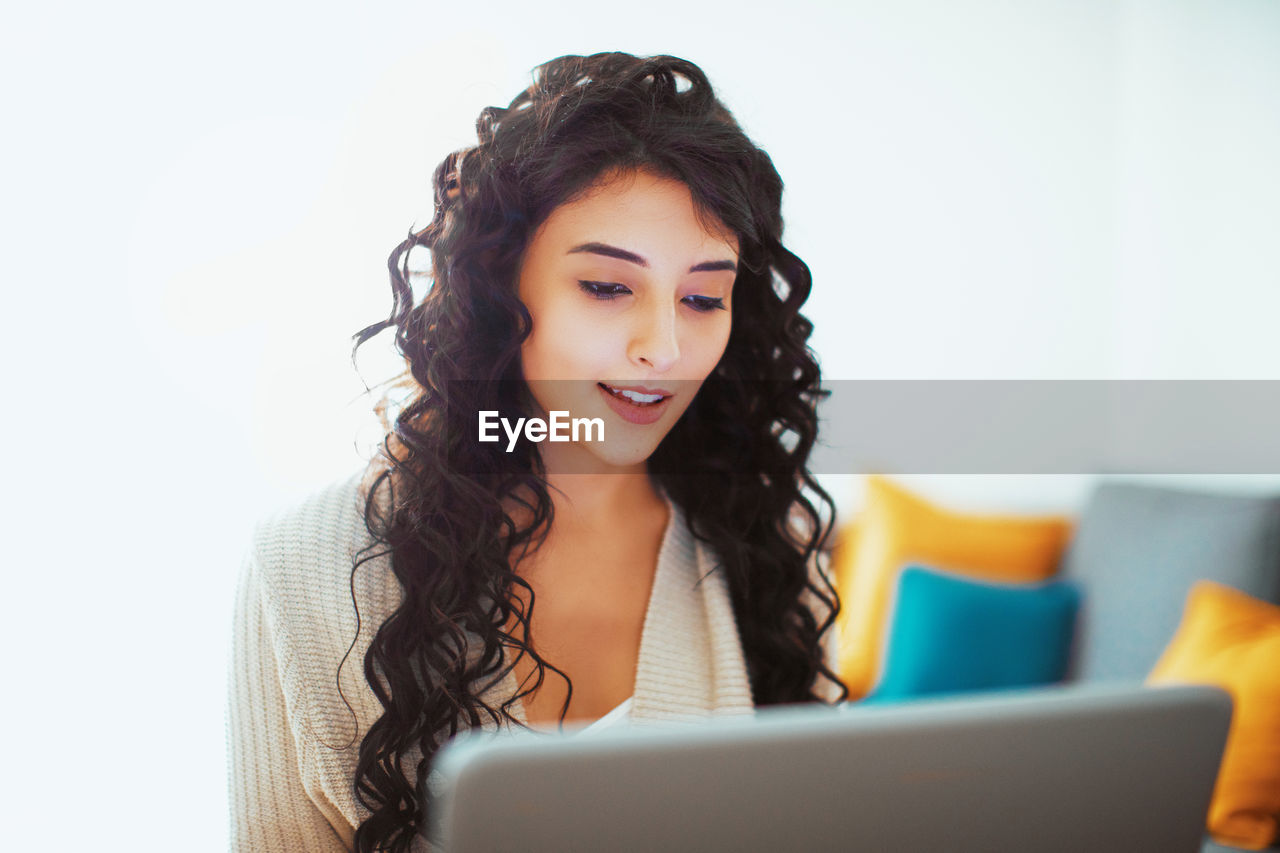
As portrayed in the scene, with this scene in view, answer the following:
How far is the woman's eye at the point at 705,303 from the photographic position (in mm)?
985

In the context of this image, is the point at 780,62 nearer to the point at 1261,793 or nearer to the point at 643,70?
the point at 643,70

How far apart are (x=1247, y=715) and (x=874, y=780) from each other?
126 centimetres

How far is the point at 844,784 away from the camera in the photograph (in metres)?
0.57

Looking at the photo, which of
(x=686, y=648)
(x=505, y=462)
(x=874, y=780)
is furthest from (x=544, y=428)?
(x=874, y=780)

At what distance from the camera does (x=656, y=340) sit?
0.93 meters

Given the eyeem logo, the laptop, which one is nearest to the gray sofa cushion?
the laptop

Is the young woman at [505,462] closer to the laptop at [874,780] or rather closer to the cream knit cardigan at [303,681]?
the cream knit cardigan at [303,681]

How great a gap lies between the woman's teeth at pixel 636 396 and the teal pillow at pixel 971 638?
121cm

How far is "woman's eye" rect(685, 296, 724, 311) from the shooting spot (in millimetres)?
985

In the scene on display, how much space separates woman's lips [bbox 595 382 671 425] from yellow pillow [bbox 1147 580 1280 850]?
105 cm

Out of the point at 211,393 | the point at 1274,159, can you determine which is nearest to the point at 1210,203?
the point at 1274,159

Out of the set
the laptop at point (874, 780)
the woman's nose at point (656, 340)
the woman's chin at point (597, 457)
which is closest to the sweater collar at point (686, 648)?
the woman's chin at point (597, 457)
